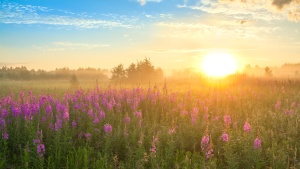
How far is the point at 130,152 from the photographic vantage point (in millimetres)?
5566

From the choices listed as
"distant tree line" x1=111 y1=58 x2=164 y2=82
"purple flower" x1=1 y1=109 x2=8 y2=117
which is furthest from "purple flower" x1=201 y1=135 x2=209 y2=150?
"distant tree line" x1=111 y1=58 x2=164 y2=82

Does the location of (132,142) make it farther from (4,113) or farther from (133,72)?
(133,72)

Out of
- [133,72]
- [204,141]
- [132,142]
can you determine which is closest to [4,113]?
[132,142]

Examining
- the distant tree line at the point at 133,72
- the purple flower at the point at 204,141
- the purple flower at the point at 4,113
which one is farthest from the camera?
the distant tree line at the point at 133,72

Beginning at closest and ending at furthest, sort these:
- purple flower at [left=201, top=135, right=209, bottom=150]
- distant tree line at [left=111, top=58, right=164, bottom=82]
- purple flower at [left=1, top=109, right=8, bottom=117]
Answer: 1. purple flower at [left=201, top=135, right=209, bottom=150]
2. purple flower at [left=1, top=109, right=8, bottom=117]
3. distant tree line at [left=111, top=58, right=164, bottom=82]

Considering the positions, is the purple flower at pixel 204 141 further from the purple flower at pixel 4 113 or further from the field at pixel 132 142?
the purple flower at pixel 4 113

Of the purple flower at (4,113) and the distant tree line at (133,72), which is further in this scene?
the distant tree line at (133,72)

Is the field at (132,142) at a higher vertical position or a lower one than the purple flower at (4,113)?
lower

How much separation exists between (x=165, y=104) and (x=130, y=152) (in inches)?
184

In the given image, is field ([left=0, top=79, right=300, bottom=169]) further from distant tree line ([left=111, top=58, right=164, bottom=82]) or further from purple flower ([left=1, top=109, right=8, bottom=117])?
distant tree line ([left=111, top=58, right=164, bottom=82])

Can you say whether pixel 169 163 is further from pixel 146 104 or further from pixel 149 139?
pixel 146 104

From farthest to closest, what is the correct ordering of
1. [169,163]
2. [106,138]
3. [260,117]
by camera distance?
[260,117] < [106,138] < [169,163]

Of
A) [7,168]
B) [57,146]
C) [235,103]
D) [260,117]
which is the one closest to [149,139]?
[57,146]

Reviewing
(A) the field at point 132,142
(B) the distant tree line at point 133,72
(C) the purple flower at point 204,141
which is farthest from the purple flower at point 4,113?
(B) the distant tree line at point 133,72
